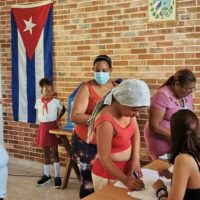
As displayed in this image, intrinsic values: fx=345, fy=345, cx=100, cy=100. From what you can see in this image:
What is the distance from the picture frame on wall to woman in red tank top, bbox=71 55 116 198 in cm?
103

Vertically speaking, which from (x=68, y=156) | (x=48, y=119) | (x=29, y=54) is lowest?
(x=68, y=156)

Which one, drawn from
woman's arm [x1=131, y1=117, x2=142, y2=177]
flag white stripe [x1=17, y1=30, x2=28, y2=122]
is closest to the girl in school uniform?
flag white stripe [x1=17, y1=30, x2=28, y2=122]

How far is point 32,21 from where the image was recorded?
14.2 ft

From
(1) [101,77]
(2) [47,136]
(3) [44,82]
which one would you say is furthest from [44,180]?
(1) [101,77]

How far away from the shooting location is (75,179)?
4.10 m

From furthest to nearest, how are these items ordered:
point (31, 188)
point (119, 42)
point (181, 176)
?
point (31, 188)
point (119, 42)
point (181, 176)

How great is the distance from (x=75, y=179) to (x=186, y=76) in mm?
2220

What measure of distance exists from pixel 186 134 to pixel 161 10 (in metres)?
2.13

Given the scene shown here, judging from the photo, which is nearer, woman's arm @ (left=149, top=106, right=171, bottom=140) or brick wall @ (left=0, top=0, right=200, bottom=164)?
woman's arm @ (left=149, top=106, right=171, bottom=140)

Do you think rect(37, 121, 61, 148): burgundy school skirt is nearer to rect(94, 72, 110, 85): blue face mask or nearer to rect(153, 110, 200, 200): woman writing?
rect(94, 72, 110, 85): blue face mask

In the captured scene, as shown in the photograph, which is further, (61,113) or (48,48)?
(48,48)

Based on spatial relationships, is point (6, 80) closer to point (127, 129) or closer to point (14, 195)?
point (14, 195)

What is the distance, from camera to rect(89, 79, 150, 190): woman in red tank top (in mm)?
1657

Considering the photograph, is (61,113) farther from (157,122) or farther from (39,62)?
(157,122)
